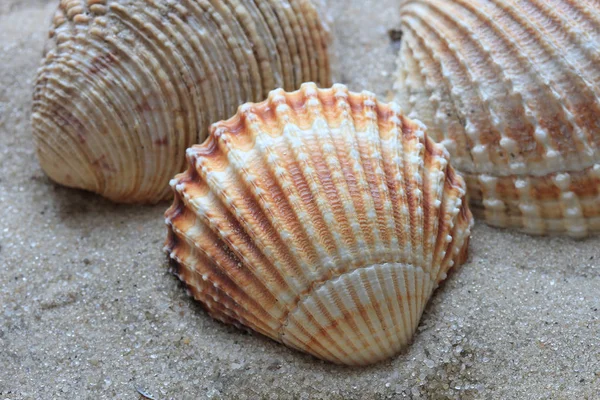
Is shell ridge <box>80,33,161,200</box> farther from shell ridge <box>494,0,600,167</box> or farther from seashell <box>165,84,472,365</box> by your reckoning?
shell ridge <box>494,0,600,167</box>

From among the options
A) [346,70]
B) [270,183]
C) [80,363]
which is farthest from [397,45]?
[80,363]

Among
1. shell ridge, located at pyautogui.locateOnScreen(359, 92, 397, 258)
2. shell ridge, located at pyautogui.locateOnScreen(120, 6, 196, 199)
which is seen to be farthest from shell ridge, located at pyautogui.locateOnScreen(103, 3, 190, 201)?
shell ridge, located at pyautogui.locateOnScreen(359, 92, 397, 258)

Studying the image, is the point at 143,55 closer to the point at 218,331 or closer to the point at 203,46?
the point at 203,46

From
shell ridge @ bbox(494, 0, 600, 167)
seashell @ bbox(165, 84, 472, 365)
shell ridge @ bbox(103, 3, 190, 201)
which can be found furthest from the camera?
shell ridge @ bbox(103, 3, 190, 201)

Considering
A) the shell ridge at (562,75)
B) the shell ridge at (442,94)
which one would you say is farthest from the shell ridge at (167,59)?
the shell ridge at (562,75)

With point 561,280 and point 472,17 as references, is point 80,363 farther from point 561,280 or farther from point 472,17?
point 472,17

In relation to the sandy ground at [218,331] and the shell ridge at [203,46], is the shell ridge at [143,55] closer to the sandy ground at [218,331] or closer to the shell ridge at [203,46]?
the shell ridge at [203,46]
